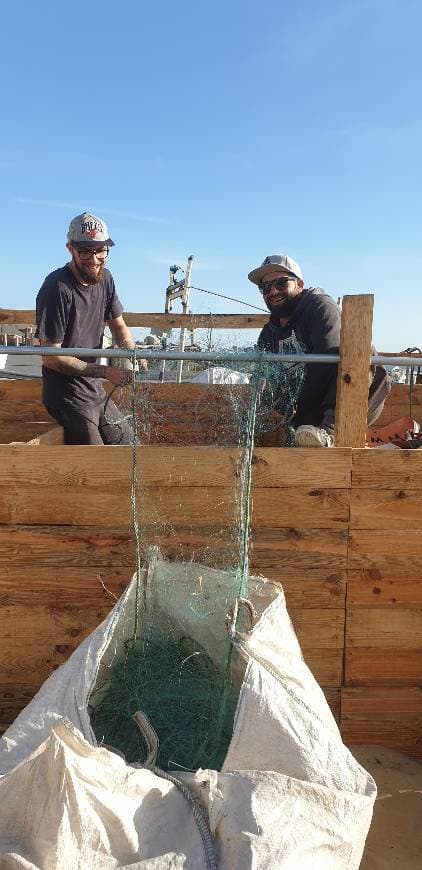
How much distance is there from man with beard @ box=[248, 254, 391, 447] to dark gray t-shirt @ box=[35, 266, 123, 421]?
0.98 meters

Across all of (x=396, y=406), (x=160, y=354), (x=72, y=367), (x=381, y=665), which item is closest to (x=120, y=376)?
(x=72, y=367)

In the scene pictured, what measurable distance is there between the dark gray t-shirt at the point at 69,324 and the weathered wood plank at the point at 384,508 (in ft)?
5.70

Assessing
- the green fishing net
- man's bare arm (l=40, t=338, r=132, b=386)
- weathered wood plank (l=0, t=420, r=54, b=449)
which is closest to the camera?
the green fishing net

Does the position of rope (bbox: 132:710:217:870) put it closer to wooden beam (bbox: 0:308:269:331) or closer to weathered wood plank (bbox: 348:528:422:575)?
weathered wood plank (bbox: 348:528:422:575)

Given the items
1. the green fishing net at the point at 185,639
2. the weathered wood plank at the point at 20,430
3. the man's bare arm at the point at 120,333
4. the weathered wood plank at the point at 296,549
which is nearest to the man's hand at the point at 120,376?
the green fishing net at the point at 185,639

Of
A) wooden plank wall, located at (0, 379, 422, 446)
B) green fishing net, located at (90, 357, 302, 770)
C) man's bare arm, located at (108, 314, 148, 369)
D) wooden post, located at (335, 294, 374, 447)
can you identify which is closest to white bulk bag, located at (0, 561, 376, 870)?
green fishing net, located at (90, 357, 302, 770)

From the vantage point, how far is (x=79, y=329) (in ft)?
14.0

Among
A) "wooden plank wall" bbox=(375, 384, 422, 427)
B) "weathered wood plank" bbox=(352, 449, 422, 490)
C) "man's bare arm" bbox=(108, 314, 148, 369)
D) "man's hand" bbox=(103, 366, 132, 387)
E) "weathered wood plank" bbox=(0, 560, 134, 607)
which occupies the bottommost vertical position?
"weathered wood plank" bbox=(0, 560, 134, 607)

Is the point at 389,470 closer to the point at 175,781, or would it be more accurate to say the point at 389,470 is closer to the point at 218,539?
the point at 218,539

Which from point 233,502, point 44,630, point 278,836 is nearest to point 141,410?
point 233,502

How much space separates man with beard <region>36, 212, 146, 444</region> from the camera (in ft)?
13.2

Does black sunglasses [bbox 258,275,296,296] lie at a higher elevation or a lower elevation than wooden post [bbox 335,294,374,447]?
higher

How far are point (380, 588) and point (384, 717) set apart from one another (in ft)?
2.06

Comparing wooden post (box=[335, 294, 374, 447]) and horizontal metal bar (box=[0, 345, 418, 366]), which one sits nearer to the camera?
horizontal metal bar (box=[0, 345, 418, 366])
